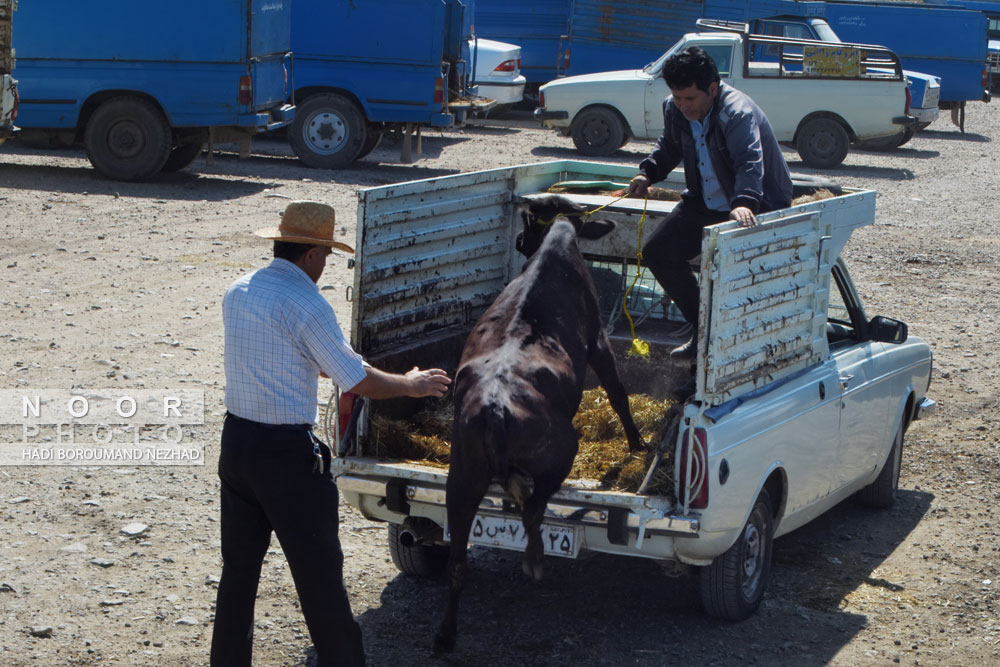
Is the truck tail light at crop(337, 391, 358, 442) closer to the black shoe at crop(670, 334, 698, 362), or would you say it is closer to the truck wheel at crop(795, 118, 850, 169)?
the black shoe at crop(670, 334, 698, 362)

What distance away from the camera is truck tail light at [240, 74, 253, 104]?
50.6 feet

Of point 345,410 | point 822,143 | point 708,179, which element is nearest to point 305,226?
point 345,410

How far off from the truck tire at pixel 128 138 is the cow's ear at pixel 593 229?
10860 mm

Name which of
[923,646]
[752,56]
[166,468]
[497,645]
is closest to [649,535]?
[497,645]

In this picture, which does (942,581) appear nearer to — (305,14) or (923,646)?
(923,646)

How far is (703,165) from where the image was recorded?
5.99 m

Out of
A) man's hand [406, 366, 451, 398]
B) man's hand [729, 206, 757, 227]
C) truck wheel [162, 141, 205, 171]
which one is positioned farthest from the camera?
truck wheel [162, 141, 205, 171]

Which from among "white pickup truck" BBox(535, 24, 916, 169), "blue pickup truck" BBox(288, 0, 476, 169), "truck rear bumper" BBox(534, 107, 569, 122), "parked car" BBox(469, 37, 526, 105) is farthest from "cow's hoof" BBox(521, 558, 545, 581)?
"parked car" BBox(469, 37, 526, 105)

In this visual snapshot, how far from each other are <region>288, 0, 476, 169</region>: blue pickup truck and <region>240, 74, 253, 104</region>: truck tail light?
7.09 feet

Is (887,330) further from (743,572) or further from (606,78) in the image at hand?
(606,78)

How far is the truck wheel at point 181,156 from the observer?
17.0m

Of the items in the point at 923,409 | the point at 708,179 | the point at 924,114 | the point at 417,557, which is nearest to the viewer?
the point at 417,557

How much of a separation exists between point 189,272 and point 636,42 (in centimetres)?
1586

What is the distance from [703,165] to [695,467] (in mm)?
1897
